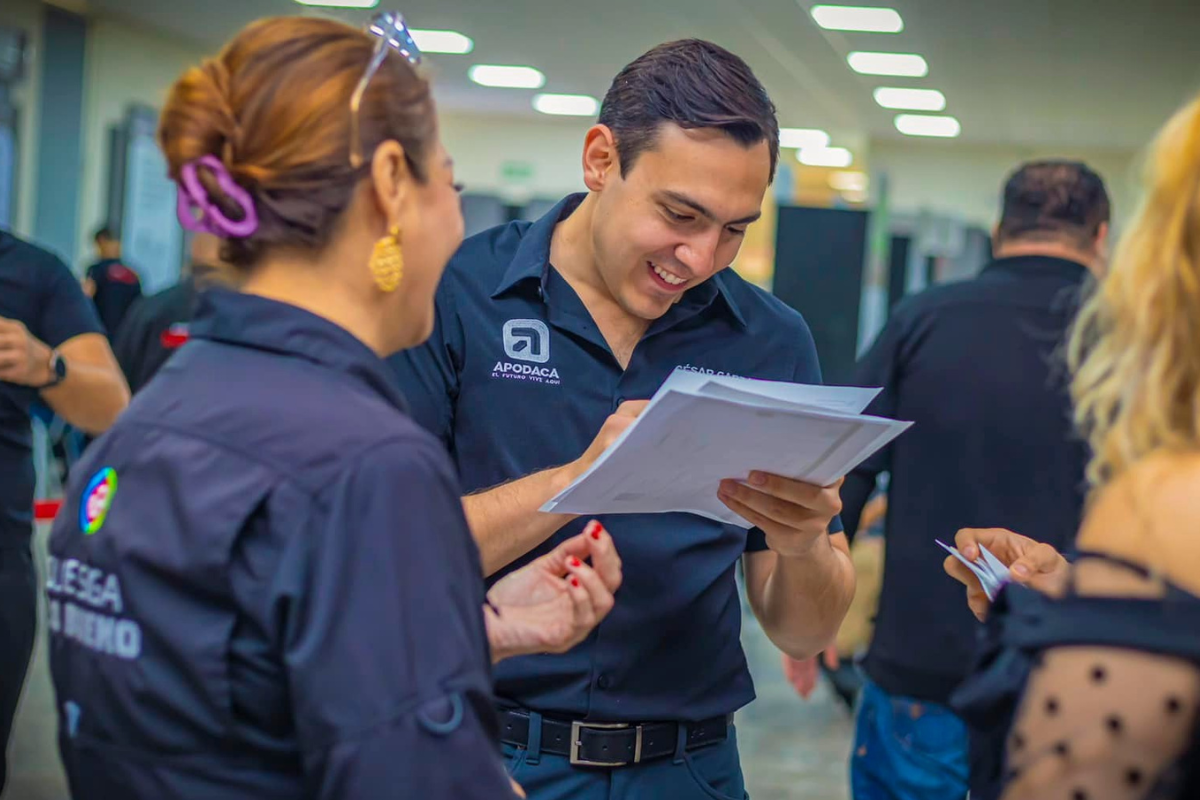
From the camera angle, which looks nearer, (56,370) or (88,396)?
(56,370)

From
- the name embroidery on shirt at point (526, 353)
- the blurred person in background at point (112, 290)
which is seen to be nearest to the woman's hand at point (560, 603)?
the name embroidery on shirt at point (526, 353)

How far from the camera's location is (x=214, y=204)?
44.9 inches

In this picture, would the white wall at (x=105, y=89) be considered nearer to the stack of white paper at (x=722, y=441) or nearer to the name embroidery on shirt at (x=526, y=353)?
the name embroidery on shirt at (x=526, y=353)

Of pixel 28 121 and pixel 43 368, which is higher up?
pixel 28 121

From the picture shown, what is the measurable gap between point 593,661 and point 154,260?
11.5 metres

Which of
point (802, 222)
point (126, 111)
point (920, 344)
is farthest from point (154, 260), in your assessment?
point (920, 344)

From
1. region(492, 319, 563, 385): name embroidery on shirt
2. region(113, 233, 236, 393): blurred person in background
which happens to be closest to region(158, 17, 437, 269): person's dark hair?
region(492, 319, 563, 385): name embroidery on shirt

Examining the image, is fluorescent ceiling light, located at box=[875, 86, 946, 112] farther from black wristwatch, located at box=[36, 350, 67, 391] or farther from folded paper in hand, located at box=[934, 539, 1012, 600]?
folded paper in hand, located at box=[934, 539, 1012, 600]

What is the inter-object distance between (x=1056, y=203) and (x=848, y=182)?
15043 millimetres

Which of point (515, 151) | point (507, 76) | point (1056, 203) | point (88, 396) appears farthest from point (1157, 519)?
point (515, 151)

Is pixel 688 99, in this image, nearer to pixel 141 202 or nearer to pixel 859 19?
pixel 859 19

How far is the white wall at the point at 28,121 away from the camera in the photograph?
1047 centimetres

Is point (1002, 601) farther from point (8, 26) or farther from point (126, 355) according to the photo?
point (8, 26)

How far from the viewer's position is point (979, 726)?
1.08 meters
